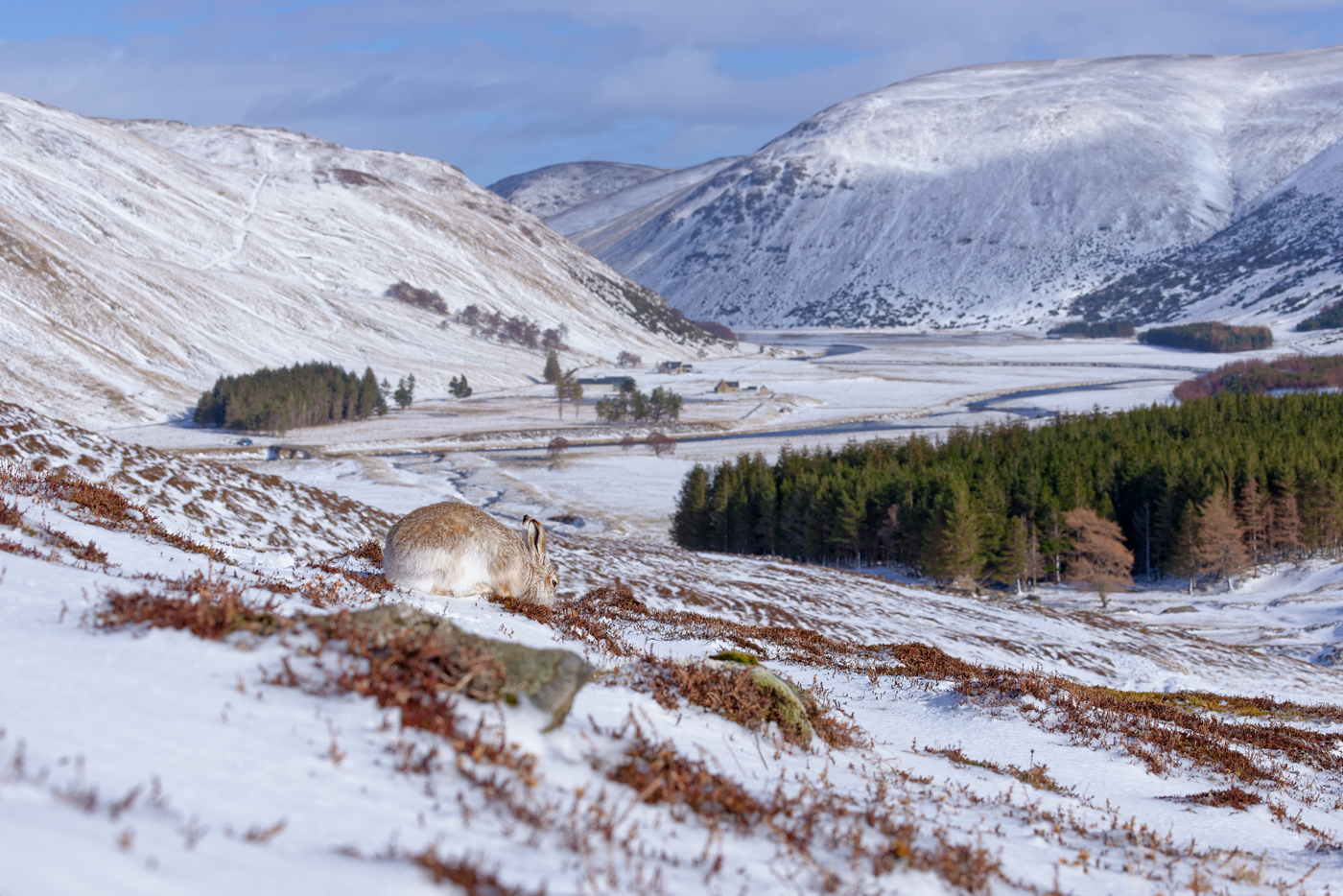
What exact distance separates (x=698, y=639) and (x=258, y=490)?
12207mm

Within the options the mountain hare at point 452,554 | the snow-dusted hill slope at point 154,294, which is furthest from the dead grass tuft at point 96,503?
the snow-dusted hill slope at point 154,294

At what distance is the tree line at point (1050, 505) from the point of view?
54062 millimetres

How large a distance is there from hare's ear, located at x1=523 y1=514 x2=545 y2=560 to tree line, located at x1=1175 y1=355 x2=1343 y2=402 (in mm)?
121177

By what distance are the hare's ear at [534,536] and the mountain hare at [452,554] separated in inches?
17.0

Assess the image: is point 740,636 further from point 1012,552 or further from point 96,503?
point 1012,552

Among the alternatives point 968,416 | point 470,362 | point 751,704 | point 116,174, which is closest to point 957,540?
point 751,704

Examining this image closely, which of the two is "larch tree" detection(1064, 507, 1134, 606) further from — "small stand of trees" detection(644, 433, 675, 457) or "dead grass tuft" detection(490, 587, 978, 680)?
"small stand of trees" detection(644, 433, 675, 457)

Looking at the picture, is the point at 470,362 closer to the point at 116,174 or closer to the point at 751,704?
the point at 116,174

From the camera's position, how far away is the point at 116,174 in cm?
17325

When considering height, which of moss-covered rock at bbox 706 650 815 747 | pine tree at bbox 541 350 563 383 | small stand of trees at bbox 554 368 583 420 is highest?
pine tree at bbox 541 350 563 383

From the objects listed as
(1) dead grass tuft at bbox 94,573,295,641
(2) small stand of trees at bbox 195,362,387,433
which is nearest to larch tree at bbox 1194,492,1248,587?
(1) dead grass tuft at bbox 94,573,295,641

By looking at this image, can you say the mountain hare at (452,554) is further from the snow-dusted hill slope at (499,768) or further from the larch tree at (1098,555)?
the larch tree at (1098,555)

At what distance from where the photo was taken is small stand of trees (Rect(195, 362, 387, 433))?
110812mm

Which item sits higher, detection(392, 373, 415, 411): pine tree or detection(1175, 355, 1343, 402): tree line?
detection(392, 373, 415, 411): pine tree
